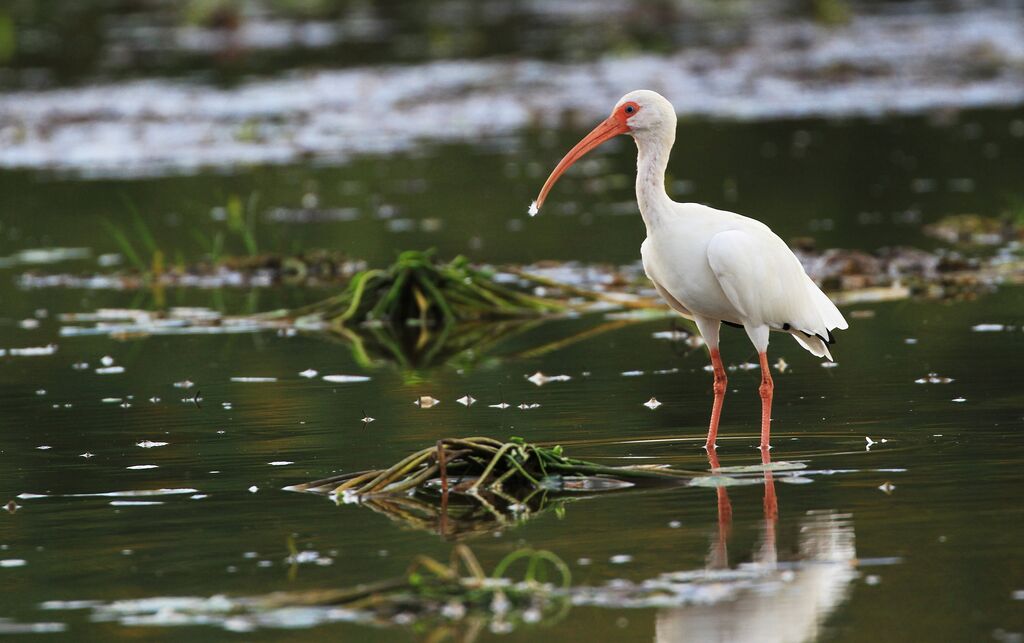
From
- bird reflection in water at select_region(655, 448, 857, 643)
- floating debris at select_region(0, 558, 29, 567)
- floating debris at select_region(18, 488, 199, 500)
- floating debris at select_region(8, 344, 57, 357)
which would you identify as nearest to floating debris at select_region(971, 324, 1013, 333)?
bird reflection in water at select_region(655, 448, 857, 643)

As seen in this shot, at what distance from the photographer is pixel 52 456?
8945 mm

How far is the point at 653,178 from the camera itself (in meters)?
8.83

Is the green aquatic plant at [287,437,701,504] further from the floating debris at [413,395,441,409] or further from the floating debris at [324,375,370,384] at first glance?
the floating debris at [324,375,370,384]

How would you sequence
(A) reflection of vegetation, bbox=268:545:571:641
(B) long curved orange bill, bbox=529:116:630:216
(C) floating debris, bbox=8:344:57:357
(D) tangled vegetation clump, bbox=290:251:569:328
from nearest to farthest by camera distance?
(A) reflection of vegetation, bbox=268:545:571:641 → (B) long curved orange bill, bbox=529:116:630:216 → (C) floating debris, bbox=8:344:57:357 → (D) tangled vegetation clump, bbox=290:251:569:328

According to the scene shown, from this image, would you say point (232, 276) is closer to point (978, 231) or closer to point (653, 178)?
point (978, 231)

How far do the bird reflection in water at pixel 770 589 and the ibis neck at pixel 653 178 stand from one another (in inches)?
80.7

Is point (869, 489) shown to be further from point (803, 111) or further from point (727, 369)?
point (803, 111)

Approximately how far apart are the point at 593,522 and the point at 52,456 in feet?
10.2

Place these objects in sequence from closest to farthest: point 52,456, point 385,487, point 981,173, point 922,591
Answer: point 922,591 < point 385,487 < point 52,456 < point 981,173

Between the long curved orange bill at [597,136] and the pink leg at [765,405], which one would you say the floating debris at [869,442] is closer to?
the pink leg at [765,405]

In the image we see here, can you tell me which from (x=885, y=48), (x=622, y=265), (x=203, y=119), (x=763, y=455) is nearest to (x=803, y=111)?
(x=885, y=48)

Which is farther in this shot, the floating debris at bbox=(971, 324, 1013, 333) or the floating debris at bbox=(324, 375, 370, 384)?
the floating debris at bbox=(971, 324, 1013, 333)

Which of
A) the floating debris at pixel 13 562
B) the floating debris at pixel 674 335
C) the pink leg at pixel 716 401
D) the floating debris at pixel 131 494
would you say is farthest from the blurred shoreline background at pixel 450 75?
the floating debris at pixel 13 562

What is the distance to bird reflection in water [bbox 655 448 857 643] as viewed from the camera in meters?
5.62
